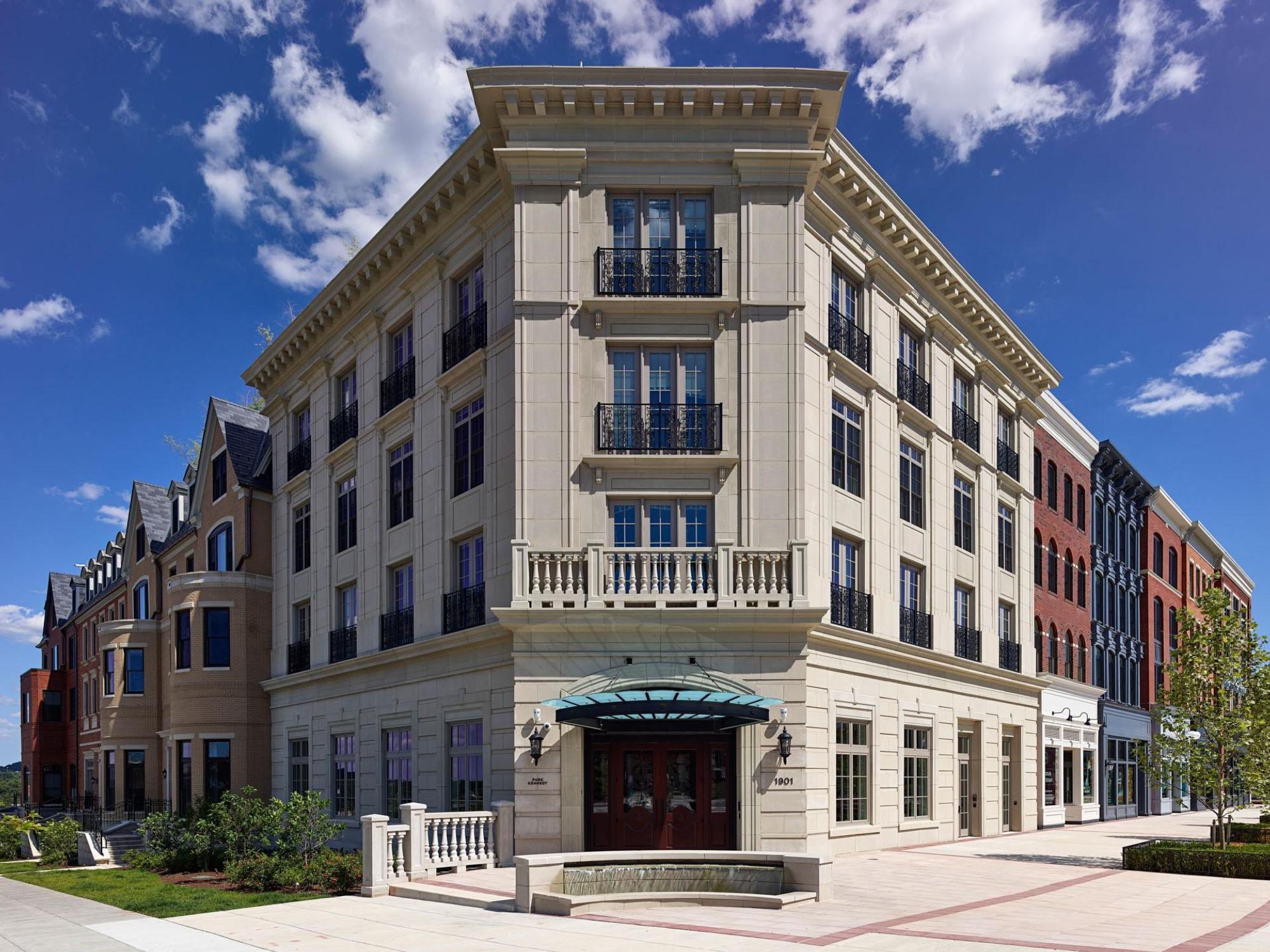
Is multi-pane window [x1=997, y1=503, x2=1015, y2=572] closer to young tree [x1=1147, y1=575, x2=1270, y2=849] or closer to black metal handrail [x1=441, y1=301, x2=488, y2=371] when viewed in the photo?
young tree [x1=1147, y1=575, x2=1270, y2=849]

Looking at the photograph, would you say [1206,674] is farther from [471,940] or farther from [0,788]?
[0,788]

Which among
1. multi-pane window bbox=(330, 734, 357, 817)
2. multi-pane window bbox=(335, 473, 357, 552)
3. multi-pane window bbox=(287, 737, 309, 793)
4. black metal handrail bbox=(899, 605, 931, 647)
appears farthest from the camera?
multi-pane window bbox=(287, 737, 309, 793)

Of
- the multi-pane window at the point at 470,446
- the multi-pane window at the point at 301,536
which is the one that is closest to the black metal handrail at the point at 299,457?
the multi-pane window at the point at 301,536

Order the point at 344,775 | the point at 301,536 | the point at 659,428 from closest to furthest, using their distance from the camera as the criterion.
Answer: the point at 659,428 → the point at 344,775 → the point at 301,536

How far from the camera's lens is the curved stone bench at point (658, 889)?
58.1 ft

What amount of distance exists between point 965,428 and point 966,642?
253 inches

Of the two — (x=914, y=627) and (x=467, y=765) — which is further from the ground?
(x=914, y=627)

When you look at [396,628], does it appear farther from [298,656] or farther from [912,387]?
[912,387]

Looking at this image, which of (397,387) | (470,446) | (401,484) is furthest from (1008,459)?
(397,387)

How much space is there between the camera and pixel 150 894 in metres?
23.0

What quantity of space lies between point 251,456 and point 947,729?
25457mm

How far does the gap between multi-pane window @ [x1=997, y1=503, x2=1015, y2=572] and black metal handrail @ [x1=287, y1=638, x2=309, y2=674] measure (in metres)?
22.1

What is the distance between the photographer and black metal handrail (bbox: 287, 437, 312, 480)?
37594 millimetres

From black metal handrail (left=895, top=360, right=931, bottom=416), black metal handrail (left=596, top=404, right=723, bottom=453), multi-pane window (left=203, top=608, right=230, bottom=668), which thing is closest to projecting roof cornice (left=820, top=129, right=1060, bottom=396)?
black metal handrail (left=895, top=360, right=931, bottom=416)
